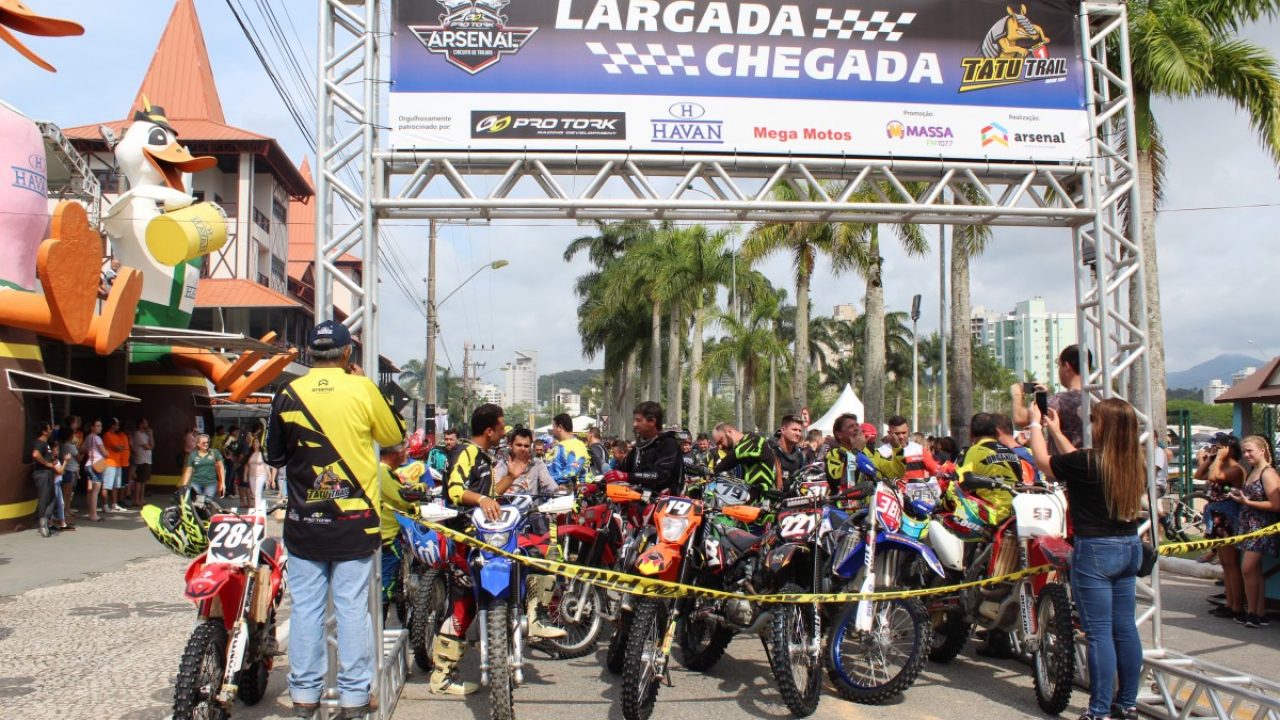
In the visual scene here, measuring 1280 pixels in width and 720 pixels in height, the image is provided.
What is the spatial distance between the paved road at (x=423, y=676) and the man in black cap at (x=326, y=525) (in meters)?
1.29

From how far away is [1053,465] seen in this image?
5.53 meters

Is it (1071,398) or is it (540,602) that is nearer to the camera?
(540,602)

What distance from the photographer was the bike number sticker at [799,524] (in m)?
6.30

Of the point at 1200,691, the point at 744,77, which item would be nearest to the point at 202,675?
the point at 744,77

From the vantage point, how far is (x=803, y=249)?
30.2 metres

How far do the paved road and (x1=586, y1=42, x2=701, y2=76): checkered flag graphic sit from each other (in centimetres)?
442

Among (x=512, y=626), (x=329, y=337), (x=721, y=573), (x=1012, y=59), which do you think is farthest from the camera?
(x=1012, y=59)

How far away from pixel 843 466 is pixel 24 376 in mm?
15014

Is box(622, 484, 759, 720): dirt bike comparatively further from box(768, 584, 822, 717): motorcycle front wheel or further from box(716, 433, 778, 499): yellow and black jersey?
box(716, 433, 778, 499): yellow and black jersey

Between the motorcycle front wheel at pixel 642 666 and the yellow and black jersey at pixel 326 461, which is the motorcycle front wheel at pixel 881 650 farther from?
the yellow and black jersey at pixel 326 461

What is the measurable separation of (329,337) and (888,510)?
11.7 ft

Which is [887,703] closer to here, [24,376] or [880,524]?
[880,524]

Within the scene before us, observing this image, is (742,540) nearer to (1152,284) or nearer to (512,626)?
(512,626)

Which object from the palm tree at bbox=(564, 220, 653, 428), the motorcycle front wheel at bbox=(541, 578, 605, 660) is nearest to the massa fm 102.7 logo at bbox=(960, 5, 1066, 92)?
the motorcycle front wheel at bbox=(541, 578, 605, 660)
